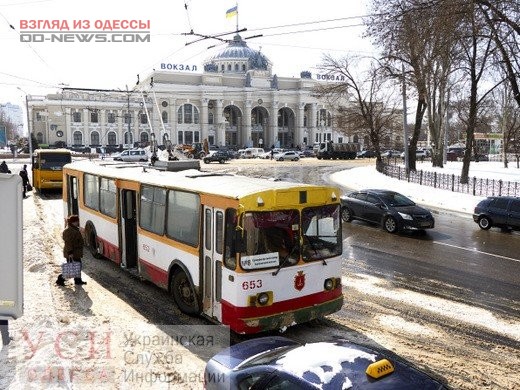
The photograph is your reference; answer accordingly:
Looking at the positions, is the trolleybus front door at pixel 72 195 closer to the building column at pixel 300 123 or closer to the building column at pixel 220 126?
the building column at pixel 220 126

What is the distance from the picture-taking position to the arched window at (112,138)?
96.1 m

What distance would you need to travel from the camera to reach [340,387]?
4.23m

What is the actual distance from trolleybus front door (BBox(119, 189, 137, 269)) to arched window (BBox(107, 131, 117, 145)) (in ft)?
293

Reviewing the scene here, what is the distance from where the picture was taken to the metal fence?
27.6m

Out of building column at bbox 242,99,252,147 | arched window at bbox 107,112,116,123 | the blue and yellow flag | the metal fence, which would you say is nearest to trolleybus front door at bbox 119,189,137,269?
the metal fence

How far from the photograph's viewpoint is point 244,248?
23.6ft

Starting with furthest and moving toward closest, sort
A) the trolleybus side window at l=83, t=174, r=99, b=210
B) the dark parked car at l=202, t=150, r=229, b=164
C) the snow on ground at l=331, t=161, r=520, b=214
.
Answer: the dark parked car at l=202, t=150, r=229, b=164
the snow on ground at l=331, t=161, r=520, b=214
the trolleybus side window at l=83, t=174, r=99, b=210

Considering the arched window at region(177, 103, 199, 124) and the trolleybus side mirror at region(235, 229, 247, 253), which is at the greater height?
the arched window at region(177, 103, 199, 124)

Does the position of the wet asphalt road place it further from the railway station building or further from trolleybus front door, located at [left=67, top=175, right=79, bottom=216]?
the railway station building

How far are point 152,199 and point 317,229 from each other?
3.69 metres

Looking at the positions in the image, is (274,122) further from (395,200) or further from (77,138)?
(395,200)

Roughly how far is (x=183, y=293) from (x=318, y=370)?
15.7 ft

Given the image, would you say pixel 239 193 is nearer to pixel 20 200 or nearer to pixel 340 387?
pixel 20 200

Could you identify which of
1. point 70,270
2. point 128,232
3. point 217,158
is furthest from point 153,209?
point 217,158
